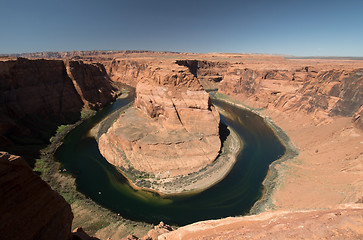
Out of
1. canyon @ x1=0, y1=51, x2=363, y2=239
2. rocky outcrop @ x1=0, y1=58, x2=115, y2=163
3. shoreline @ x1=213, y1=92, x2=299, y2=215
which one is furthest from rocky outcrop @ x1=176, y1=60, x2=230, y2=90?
rocky outcrop @ x1=0, y1=58, x2=115, y2=163

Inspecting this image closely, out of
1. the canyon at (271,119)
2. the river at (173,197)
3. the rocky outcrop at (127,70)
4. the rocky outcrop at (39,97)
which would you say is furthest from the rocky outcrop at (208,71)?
the river at (173,197)

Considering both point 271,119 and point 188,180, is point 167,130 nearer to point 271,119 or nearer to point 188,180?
point 188,180

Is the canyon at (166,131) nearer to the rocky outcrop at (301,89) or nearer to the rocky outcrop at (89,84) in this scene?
the rocky outcrop at (89,84)


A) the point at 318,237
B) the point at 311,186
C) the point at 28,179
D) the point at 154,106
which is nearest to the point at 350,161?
the point at 311,186

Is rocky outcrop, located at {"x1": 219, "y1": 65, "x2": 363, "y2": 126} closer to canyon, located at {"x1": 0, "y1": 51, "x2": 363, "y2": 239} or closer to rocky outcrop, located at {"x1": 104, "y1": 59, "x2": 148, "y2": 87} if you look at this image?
canyon, located at {"x1": 0, "y1": 51, "x2": 363, "y2": 239}

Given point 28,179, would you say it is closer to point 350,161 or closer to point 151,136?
point 151,136

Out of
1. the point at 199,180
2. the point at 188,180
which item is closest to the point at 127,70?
the point at 188,180

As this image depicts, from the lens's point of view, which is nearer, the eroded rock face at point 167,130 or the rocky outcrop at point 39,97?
the eroded rock face at point 167,130
